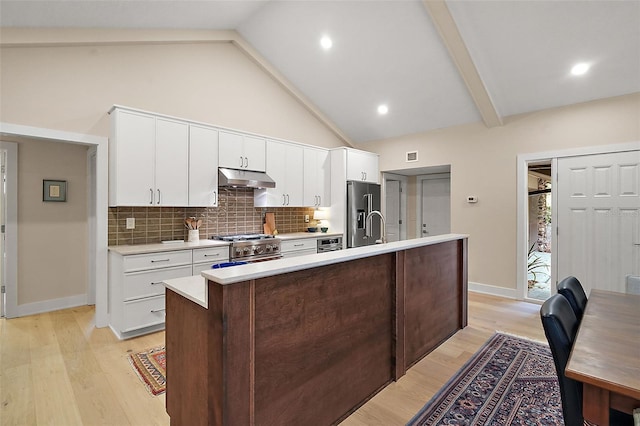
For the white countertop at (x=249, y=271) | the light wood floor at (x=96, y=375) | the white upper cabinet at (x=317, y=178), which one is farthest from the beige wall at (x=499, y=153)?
the white countertop at (x=249, y=271)

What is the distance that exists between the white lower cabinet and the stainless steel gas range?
1.68ft

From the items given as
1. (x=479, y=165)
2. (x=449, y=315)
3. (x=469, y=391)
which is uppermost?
(x=479, y=165)

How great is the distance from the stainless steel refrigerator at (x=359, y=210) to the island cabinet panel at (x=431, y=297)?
2.18 metres

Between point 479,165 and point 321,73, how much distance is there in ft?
9.36

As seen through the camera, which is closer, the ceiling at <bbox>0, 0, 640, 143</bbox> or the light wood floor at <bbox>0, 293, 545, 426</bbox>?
the light wood floor at <bbox>0, 293, 545, 426</bbox>

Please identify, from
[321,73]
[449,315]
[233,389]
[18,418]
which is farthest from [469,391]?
[321,73]

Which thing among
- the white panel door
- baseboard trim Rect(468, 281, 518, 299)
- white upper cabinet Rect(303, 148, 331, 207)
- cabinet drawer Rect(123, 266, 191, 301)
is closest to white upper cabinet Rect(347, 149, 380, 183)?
white upper cabinet Rect(303, 148, 331, 207)

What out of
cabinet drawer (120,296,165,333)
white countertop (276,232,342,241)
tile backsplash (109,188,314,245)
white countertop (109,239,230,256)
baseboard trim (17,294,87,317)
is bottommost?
baseboard trim (17,294,87,317)

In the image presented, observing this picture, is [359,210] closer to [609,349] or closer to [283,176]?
[283,176]

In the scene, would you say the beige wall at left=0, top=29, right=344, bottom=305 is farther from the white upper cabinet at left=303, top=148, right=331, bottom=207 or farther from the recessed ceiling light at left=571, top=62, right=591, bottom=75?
the recessed ceiling light at left=571, top=62, right=591, bottom=75

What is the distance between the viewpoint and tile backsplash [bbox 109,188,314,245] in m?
3.62

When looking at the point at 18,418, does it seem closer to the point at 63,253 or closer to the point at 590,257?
the point at 63,253

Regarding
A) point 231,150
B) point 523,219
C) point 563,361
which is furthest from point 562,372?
point 231,150

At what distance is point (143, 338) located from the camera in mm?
3156
